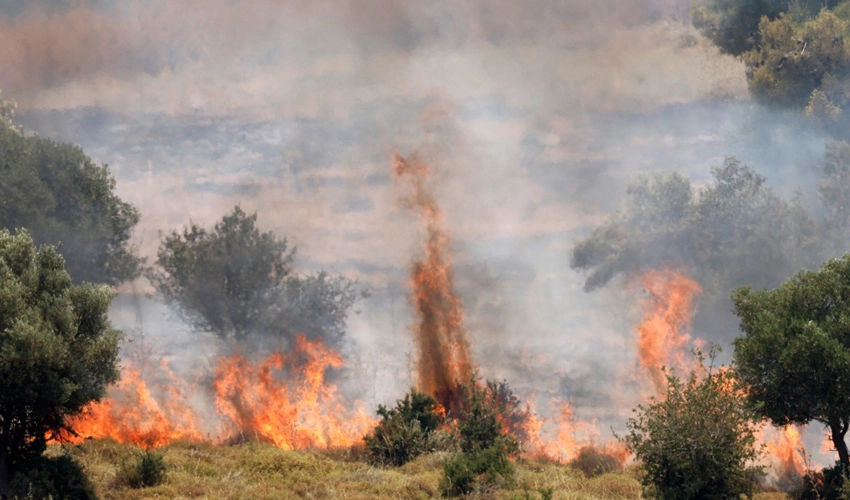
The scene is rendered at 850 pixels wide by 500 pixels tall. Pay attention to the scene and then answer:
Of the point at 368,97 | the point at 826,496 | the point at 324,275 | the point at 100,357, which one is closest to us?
the point at 100,357

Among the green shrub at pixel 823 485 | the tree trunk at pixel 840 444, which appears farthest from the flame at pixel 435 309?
the tree trunk at pixel 840 444

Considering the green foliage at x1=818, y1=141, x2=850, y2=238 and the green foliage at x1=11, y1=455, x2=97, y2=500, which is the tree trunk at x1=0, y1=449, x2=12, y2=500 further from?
the green foliage at x1=818, y1=141, x2=850, y2=238

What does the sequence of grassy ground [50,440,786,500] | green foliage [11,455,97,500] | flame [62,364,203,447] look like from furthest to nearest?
1. flame [62,364,203,447]
2. grassy ground [50,440,786,500]
3. green foliage [11,455,97,500]

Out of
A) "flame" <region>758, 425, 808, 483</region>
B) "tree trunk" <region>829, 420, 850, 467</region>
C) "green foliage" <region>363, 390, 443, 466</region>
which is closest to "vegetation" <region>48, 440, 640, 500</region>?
→ "green foliage" <region>363, 390, 443, 466</region>

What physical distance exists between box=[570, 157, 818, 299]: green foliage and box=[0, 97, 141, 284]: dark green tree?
31.5 meters

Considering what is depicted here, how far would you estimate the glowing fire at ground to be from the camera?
46938 mm

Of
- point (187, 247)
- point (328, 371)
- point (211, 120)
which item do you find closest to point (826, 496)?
point (328, 371)

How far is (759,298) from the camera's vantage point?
109ft

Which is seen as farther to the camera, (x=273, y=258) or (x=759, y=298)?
(x=273, y=258)

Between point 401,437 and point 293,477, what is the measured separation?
709 cm

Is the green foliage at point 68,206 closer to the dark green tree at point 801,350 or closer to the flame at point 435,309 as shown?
the flame at point 435,309

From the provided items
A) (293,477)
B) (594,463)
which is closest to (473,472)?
(293,477)

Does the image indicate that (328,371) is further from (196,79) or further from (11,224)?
(196,79)

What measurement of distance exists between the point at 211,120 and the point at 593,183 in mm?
29809
